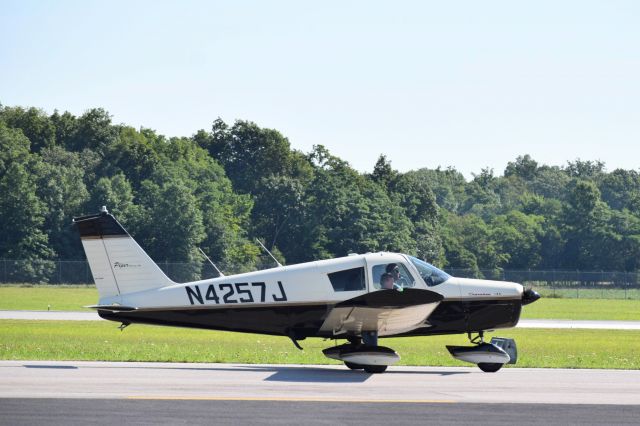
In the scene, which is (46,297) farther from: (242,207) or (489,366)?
(489,366)

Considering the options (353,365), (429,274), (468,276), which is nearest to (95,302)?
(468,276)

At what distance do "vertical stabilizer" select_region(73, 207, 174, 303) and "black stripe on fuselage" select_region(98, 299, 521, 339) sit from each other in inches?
18.7

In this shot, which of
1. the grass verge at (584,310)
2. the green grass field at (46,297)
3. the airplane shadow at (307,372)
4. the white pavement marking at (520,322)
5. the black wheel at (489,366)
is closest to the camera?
the airplane shadow at (307,372)

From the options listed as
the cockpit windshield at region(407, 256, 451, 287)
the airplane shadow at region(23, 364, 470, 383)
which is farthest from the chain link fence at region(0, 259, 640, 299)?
the cockpit windshield at region(407, 256, 451, 287)

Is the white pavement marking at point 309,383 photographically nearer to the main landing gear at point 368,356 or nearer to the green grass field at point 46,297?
the main landing gear at point 368,356

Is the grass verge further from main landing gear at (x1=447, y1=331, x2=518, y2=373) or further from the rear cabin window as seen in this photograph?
the rear cabin window

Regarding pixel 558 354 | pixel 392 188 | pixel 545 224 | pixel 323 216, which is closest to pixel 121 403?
pixel 558 354

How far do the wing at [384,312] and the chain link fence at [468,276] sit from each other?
4886cm

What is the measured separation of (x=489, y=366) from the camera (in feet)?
71.8

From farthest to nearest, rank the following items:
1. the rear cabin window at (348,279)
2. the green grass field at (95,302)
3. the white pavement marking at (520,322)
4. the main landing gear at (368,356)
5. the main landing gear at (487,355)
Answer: the green grass field at (95,302), the white pavement marking at (520,322), the main landing gear at (487,355), the rear cabin window at (348,279), the main landing gear at (368,356)

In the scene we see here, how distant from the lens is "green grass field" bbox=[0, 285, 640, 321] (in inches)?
2074

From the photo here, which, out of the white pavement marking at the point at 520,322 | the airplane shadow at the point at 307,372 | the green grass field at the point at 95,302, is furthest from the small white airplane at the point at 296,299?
the green grass field at the point at 95,302

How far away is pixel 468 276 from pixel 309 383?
6311 centimetres

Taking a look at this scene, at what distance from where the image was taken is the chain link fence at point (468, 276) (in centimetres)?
7281
